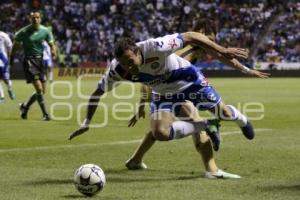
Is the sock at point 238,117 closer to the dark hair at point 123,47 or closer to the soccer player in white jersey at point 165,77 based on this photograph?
the soccer player in white jersey at point 165,77

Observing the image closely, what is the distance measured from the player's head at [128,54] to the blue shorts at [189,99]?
0.96m

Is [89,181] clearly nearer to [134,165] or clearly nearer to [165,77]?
[165,77]

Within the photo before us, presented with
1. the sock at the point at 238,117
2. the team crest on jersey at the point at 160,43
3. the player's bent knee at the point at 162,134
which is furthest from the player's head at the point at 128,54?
the sock at the point at 238,117

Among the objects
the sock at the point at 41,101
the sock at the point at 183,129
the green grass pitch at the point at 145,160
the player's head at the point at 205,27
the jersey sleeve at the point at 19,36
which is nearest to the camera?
the green grass pitch at the point at 145,160

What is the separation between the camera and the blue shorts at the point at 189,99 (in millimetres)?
9516

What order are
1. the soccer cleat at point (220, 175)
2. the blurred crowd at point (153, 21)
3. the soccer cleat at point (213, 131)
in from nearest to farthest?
the soccer cleat at point (220, 175), the soccer cleat at point (213, 131), the blurred crowd at point (153, 21)

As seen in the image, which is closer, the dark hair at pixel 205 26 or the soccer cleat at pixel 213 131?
the soccer cleat at pixel 213 131

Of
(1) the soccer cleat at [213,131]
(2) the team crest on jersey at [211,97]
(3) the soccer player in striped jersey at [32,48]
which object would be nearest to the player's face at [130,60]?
(2) the team crest on jersey at [211,97]

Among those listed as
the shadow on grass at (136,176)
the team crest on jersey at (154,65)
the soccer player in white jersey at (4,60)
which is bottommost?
the soccer player in white jersey at (4,60)

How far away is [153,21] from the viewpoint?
5241 centimetres

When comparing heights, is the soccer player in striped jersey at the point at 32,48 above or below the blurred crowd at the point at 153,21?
above

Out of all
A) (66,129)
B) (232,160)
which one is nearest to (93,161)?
(232,160)

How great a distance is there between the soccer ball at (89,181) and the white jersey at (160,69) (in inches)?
52.5

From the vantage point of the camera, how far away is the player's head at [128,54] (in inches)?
335
